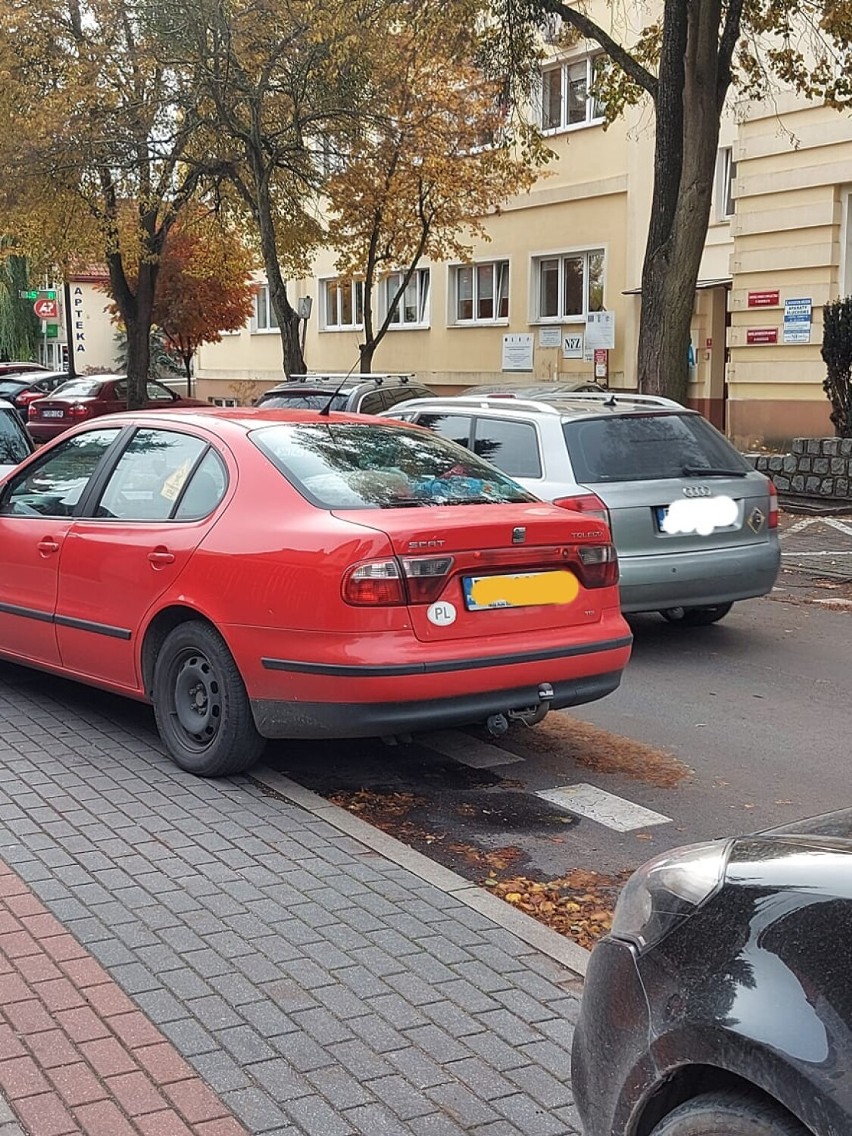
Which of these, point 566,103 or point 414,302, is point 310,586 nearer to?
point 566,103

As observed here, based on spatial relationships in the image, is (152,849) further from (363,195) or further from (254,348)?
(254,348)

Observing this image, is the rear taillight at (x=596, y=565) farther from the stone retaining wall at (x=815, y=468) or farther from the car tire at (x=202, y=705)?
the stone retaining wall at (x=815, y=468)

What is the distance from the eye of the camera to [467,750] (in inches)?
259

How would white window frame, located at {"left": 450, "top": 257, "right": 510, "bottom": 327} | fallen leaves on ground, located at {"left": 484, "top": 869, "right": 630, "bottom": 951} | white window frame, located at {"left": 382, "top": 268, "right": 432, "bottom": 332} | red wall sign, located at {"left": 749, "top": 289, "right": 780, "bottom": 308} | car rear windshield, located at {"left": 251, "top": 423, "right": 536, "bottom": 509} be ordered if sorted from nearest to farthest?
fallen leaves on ground, located at {"left": 484, "top": 869, "right": 630, "bottom": 951} → car rear windshield, located at {"left": 251, "top": 423, "right": 536, "bottom": 509} → red wall sign, located at {"left": 749, "top": 289, "right": 780, "bottom": 308} → white window frame, located at {"left": 450, "top": 257, "right": 510, "bottom": 327} → white window frame, located at {"left": 382, "top": 268, "right": 432, "bottom": 332}

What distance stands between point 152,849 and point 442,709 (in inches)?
49.2

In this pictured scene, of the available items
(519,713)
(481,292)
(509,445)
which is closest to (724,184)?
(481,292)

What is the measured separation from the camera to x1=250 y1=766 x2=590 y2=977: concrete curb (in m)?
4.24

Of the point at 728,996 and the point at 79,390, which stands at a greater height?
the point at 79,390

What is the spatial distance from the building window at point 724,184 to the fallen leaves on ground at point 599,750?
18.9 meters

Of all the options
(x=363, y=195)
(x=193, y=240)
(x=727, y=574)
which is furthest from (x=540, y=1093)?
(x=193, y=240)

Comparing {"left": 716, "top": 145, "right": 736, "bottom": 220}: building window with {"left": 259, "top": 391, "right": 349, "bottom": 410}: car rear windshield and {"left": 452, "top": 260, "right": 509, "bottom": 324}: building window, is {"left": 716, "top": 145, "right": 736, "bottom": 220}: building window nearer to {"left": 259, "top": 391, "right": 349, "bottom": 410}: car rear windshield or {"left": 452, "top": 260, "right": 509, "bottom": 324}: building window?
{"left": 452, "top": 260, "right": 509, "bottom": 324}: building window

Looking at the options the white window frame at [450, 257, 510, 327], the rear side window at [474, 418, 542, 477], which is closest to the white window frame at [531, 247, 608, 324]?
the white window frame at [450, 257, 510, 327]

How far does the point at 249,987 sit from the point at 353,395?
486 inches

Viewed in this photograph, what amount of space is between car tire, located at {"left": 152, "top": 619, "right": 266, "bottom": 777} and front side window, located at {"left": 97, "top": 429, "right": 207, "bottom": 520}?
68cm
